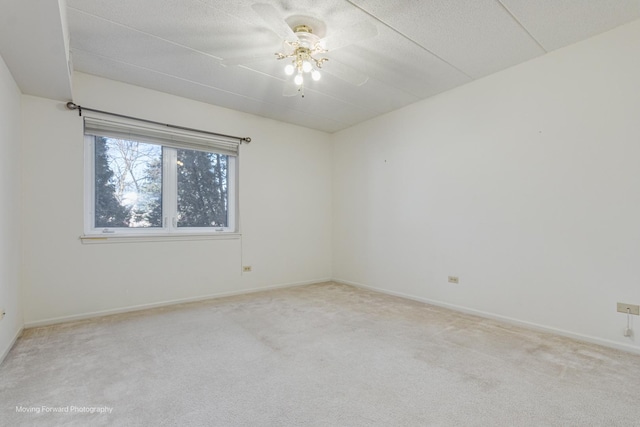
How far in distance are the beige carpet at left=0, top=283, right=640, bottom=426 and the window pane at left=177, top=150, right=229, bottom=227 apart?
1.37 metres

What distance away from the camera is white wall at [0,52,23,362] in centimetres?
231

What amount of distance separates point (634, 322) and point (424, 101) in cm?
294

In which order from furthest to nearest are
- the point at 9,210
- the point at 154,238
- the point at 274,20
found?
the point at 154,238 < the point at 9,210 < the point at 274,20

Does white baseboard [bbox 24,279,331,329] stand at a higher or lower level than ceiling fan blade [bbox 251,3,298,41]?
lower

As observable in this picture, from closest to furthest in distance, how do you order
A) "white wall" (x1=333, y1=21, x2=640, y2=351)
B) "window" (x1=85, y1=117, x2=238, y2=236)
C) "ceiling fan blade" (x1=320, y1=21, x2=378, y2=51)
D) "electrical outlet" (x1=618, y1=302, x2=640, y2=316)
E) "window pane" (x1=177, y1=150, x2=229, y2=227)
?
"ceiling fan blade" (x1=320, y1=21, x2=378, y2=51) → "electrical outlet" (x1=618, y1=302, x2=640, y2=316) → "white wall" (x1=333, y1=21, x2=640, y2=351) → "window" (x1=85, y1=117, x2=238, y2=236) → "window pane" (x1=177, y1=150, x2=229, y2=227)

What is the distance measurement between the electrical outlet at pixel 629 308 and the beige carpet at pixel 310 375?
0.35m

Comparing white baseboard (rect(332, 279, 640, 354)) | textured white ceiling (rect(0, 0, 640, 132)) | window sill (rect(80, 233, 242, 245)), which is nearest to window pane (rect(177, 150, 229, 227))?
window sill (rect(80, 233, 242, 245))

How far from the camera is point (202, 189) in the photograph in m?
4.10

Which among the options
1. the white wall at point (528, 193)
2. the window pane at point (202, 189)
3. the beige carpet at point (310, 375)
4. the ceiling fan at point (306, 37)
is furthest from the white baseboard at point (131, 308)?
the ceiling fan at point (306, 37)

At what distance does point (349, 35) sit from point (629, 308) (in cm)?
308

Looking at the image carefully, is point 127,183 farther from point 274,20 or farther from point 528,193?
point 528,193

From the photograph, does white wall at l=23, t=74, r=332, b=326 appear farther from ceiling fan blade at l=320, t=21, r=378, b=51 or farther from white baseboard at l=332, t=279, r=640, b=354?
ceiling fan blade at l=320, t=21, r=378, b=51

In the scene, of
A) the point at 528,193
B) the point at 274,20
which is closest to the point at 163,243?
the point at 274,20

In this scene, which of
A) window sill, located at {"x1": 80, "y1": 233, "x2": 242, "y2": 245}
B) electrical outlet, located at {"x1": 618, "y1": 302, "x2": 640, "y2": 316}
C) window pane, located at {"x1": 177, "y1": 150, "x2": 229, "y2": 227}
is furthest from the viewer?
window pane, located at {"x1": 177, "y1": 150, "x2": 229, "y2": 227}
